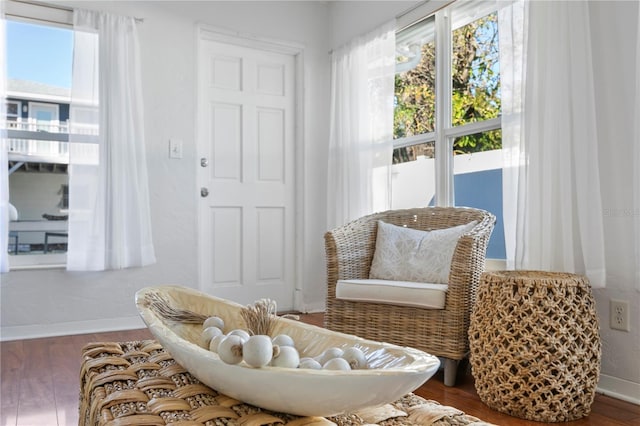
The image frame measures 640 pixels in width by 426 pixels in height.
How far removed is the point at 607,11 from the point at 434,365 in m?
2.01

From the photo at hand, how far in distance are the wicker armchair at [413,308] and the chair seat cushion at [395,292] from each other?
0.13 ft

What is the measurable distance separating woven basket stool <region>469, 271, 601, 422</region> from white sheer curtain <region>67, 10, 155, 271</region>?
2.24 m

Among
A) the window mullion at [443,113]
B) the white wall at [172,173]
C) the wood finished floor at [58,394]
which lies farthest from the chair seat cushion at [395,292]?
the white wall at [172,173]

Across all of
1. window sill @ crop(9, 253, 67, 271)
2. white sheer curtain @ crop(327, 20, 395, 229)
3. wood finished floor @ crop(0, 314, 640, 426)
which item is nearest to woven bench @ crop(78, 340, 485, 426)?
wood finished floor @ crop(0, 314, 640, 426)

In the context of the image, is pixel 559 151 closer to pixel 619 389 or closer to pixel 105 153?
pixel 619 389

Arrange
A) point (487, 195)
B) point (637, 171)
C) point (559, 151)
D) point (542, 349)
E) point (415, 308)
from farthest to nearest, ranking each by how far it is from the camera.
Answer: point (487, 195) → point (415, 308) → point (559, 151) → point (637, 171) → point (542, 349)

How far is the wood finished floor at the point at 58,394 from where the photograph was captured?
1742 millimetres

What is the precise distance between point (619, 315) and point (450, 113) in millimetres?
1490

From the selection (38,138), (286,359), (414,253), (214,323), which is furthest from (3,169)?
(286,359)

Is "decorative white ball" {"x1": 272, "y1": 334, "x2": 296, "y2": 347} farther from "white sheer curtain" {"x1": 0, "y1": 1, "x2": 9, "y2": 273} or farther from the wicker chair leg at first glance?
"white sheer curtain" {"x1": 0, "y1": 1, "x2": 9, "y2": 273}

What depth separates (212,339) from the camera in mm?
840

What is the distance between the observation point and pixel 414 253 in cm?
252

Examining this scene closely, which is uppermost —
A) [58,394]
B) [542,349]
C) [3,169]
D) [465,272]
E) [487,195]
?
[3,169]

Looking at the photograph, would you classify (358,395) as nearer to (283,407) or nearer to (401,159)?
(283,407)
